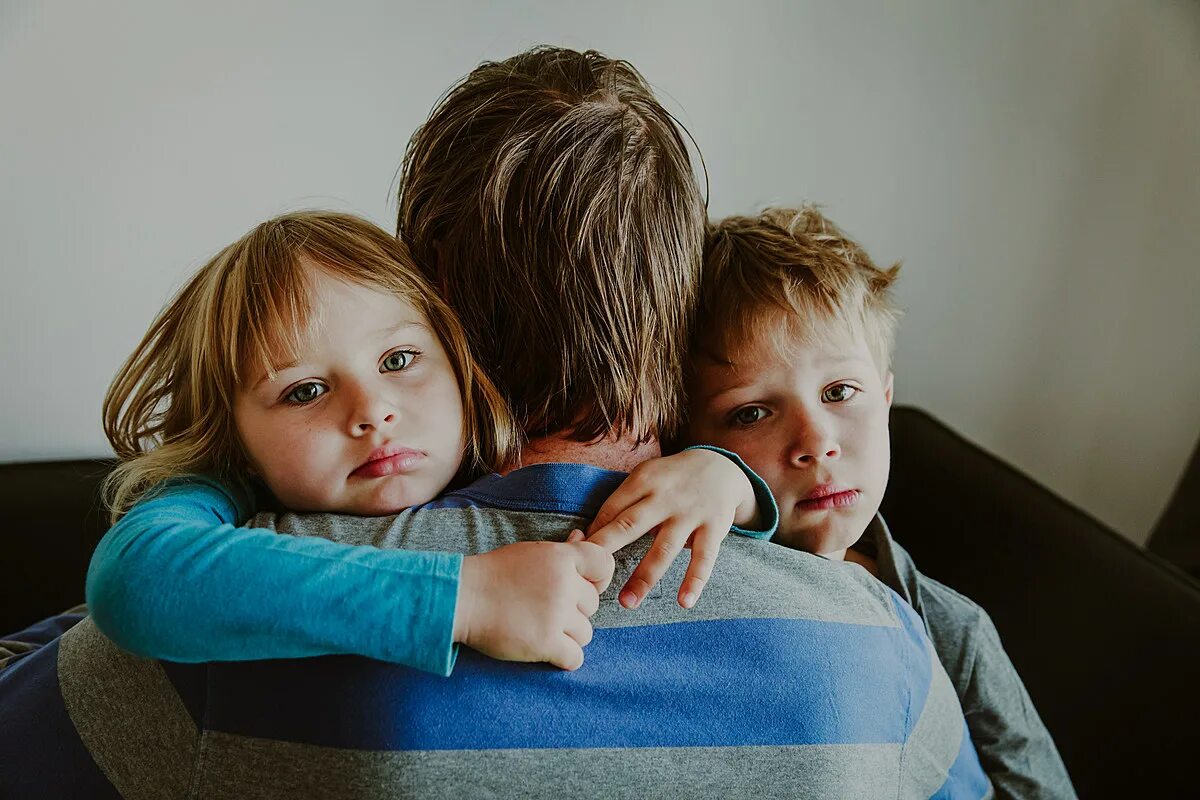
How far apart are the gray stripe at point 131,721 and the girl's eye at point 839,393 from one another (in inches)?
23.6

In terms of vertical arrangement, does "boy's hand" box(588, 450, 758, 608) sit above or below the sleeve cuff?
above

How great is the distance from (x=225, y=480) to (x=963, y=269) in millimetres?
1473

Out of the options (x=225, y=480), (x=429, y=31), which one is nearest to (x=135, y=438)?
(x=225, y=480)

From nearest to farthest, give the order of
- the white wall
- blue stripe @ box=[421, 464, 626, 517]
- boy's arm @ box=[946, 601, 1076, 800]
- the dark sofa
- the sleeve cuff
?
the sleeve cuff < blue stripe @ box=[421, 464, 626, 517] < boy's arm @ box=[946, 601, 1076, 800] < the dark sofa < the white wall

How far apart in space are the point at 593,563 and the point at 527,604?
0.18 feet

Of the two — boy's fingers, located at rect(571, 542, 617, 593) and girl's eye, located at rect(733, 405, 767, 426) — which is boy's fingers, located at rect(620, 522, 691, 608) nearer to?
boy's fingers, located at rect(571, 542, 617, 593)

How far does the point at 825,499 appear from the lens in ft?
2.87

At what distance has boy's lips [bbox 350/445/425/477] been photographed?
74cm

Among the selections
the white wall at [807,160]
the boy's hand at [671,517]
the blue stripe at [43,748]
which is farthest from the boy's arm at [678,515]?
the white wall at [807,160]

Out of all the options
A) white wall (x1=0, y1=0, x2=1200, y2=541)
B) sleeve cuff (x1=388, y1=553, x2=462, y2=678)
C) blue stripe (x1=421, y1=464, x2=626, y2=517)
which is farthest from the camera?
white wall (x1=0, y1=0, x2=1200, y2=541)

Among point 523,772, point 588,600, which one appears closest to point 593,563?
point 588,600

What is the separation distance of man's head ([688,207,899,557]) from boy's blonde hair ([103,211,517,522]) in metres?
0.22

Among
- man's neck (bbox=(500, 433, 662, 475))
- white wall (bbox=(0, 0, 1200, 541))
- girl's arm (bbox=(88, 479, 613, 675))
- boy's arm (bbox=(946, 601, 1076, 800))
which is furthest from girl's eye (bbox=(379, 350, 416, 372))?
white wall (bbox=(0, 0, 1200, 541))

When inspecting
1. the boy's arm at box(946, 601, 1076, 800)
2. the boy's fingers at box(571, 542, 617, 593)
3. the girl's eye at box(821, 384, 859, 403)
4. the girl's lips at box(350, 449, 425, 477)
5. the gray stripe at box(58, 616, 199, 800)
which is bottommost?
the boy's arm at box(946, 601, 1076, 800)
